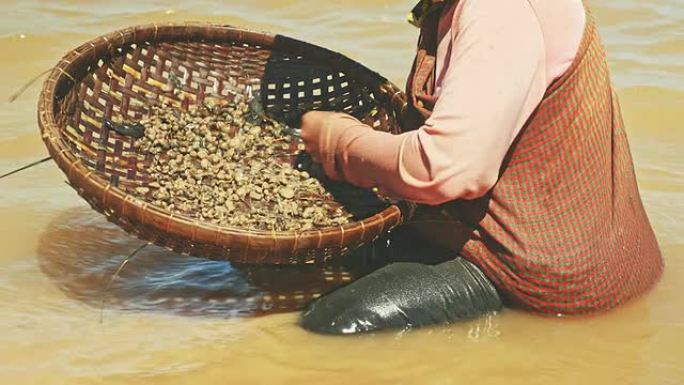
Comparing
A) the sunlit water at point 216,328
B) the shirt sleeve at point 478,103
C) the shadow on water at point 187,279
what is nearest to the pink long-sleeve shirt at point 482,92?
the shirt sleeve at point 478,103

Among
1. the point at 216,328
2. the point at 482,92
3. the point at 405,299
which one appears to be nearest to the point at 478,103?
the point at 482,92

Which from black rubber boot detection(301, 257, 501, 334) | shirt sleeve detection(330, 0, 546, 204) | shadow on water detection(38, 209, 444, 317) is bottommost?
shadow on water detection(38, 209, 444, 317)

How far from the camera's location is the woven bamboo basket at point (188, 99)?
2.27m

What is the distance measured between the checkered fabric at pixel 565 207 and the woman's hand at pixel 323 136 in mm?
291

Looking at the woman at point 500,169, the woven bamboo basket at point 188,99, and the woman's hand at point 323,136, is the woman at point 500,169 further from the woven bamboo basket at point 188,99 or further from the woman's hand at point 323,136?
the woven bamboo basket at point 188,99

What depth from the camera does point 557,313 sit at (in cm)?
258

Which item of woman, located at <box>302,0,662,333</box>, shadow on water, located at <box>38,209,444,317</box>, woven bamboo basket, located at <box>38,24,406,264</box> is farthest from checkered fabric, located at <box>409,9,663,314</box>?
shadow on water, located at <box>38,209,444,317</box>

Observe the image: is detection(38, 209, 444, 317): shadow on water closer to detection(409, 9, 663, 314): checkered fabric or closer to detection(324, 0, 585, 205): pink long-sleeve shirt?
detection(409, 9, 663, 314): checkered fabric

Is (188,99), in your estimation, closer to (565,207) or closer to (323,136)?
(323,136)

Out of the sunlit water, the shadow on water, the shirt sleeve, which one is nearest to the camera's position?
the shirt sleeve

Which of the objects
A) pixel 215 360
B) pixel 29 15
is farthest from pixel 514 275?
pixel 29 15

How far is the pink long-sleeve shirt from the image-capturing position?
7.20 ft

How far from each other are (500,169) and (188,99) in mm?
1054

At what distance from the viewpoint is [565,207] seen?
245cm
